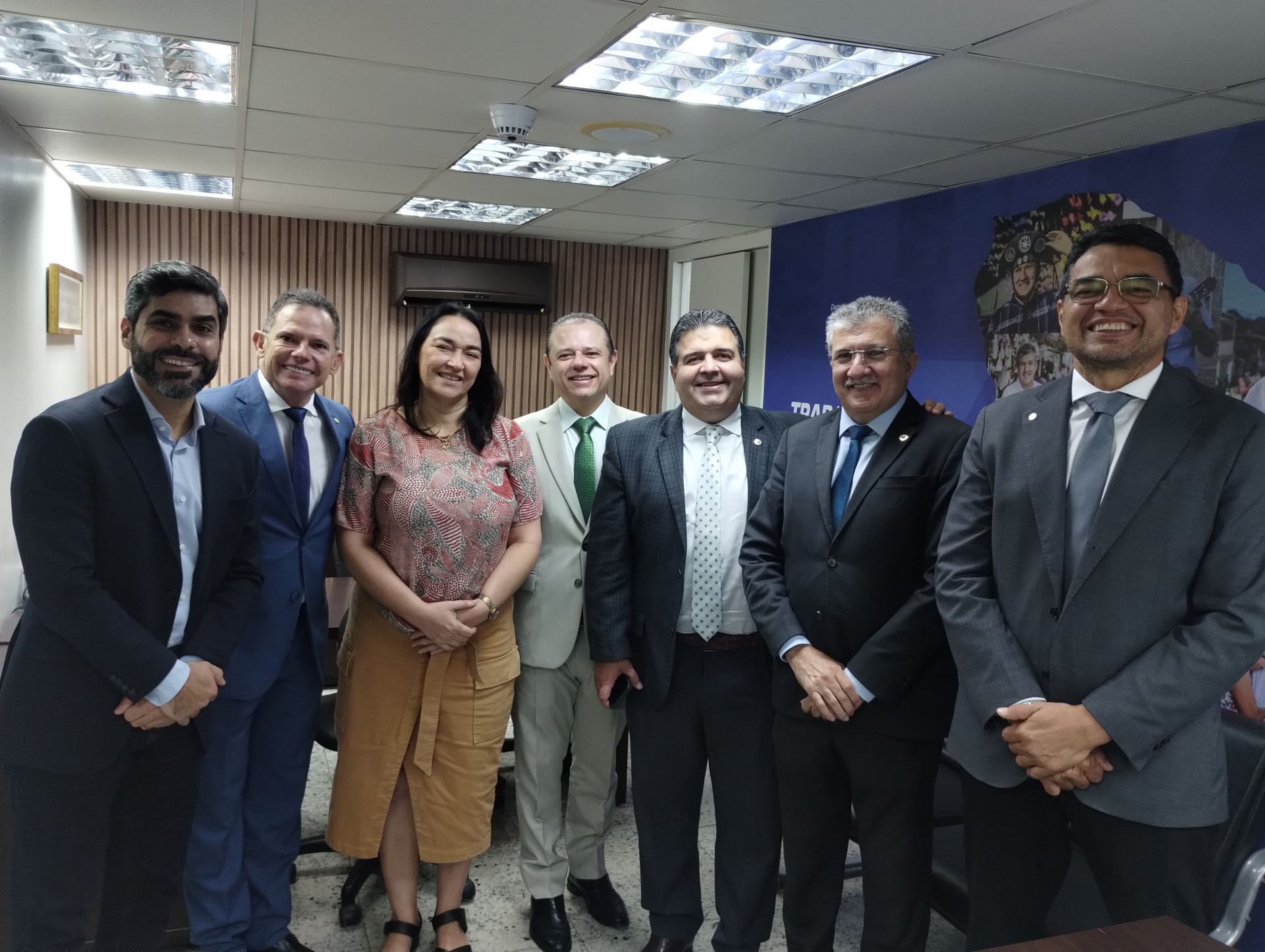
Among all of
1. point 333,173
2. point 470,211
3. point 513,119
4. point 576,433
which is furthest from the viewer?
point 470,211

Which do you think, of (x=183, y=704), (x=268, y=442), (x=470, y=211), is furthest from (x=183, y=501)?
(x=470, y=211)

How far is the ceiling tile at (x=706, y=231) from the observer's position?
6582mm

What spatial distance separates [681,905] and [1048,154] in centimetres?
342

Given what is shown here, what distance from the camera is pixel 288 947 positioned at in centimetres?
288

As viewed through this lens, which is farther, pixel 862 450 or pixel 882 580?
pixel 862 450

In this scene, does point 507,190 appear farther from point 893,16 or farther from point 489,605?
point 489,605

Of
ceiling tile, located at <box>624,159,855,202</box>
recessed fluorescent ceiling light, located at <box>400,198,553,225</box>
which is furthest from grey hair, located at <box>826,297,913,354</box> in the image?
recessed fluorescent ceiling light, located at <box>400,198,553,225</box>

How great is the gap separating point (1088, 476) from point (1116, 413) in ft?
0.53

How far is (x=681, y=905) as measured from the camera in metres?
2.88

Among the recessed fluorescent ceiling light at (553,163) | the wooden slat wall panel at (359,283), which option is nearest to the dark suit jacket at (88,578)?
the recessed fluorescent ceiling light at (553,163)

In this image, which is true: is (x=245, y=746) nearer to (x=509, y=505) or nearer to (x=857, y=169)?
(x=509, y=505)

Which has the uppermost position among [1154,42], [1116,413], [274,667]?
[1154,42]

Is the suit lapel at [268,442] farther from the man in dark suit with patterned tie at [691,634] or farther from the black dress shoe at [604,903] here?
the black dress shoe at [604,903]

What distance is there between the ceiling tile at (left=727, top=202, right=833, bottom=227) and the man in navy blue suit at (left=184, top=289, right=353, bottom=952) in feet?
11.7
